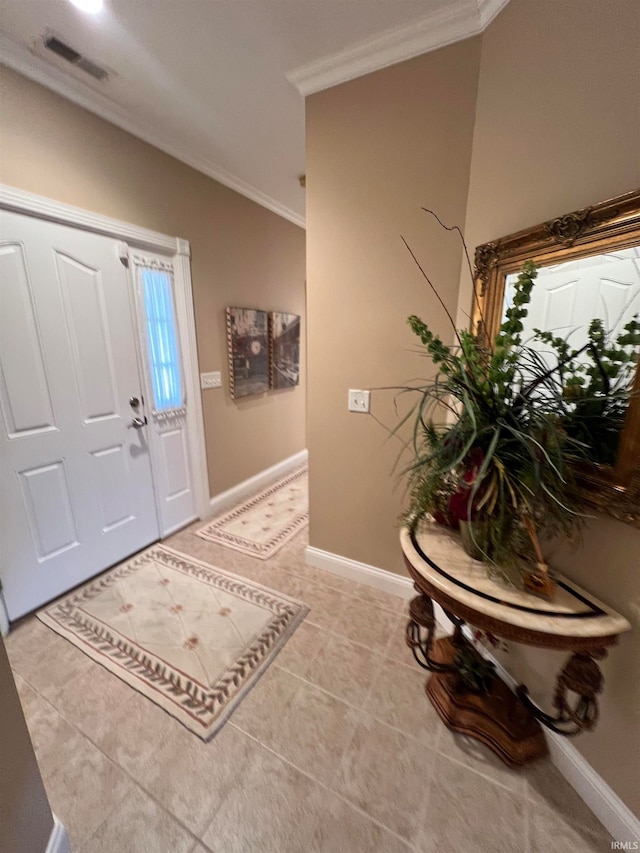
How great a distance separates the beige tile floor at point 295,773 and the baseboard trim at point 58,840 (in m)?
0.06

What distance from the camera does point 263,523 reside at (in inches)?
106

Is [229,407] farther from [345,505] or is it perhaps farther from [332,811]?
[332,811]

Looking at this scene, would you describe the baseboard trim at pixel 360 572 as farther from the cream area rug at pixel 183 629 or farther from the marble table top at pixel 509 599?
the marble table top at pixel 509 599

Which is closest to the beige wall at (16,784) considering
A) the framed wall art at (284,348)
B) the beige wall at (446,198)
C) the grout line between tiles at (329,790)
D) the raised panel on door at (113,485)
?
the grout line between tiles at (329,790)

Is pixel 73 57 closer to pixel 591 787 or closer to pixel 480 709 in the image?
pixel 480 709

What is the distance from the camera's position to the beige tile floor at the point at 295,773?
965 millimetres

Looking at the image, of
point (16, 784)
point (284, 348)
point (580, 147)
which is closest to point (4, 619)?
point (16, 784)

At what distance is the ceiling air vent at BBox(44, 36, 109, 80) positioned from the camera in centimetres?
141

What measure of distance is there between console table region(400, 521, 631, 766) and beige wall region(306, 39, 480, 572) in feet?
2.16

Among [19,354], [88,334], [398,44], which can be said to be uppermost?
[398,44]

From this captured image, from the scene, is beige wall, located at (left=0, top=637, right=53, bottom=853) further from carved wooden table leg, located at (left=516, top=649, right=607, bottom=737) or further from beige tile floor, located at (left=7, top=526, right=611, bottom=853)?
carved wooden table leg, located at (left=516, top=649, right=607, bottom=737)

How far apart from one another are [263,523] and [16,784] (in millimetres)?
1936

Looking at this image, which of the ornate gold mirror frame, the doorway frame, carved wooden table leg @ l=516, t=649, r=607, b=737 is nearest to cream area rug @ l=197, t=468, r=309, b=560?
the doorway frame

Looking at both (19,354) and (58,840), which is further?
(19,354)
